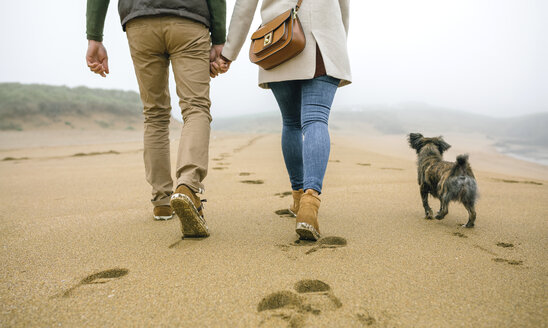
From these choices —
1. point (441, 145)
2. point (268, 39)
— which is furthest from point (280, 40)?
point (441, 145)

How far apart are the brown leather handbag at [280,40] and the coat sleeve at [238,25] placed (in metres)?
0.10

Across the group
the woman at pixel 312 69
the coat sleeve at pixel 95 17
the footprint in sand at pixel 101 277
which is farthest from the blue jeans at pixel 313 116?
the coat sleeve at pixel 95 17

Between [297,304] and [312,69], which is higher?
[312,69]

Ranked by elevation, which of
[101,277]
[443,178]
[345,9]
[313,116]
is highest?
[345,9]

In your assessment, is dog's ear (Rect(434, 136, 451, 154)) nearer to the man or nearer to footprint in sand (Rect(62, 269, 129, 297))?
the man

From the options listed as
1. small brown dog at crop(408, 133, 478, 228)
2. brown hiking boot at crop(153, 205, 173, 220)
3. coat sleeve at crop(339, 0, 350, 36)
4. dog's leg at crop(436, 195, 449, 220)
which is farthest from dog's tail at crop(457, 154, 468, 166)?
brown hiking boot at crop(153, 205, 173, 220)

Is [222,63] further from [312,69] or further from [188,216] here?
[188,216]

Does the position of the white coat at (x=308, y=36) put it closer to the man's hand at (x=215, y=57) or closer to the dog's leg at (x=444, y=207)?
the man's hand at (x=215, y=57)

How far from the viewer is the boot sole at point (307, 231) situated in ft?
4.89

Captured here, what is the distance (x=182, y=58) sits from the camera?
5.56ft

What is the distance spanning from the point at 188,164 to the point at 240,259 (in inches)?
21.1

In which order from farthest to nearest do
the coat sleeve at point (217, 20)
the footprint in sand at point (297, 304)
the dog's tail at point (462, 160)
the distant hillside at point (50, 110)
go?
the distant hillside at point (50, 110) < the dog's tail at point (462, 160) < the coat sleeve at point (217, 20) < the footprint in sand at point (297, 304)

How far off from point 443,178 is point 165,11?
179 centimetres

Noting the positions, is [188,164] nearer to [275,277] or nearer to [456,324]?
[275,277]
